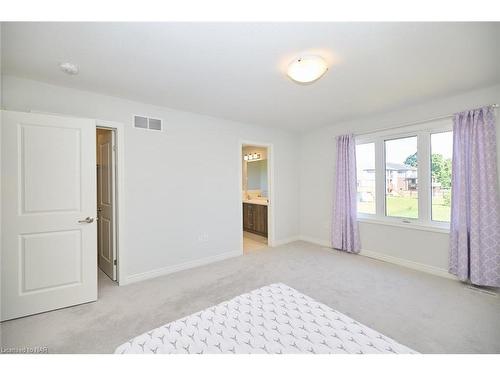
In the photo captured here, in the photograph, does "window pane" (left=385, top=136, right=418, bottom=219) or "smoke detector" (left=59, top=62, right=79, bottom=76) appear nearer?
"smoke detector" (left=59, top=62, right=79, bottom=76)

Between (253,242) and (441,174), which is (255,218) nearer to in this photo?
(253,242)

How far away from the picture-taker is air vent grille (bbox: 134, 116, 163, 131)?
293 cm

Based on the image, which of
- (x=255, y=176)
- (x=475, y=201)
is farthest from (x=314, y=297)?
(x=255, y=176)

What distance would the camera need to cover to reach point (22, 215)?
2.08 metres

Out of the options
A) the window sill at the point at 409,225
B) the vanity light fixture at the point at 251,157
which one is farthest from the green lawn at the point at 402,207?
the vanity light fixture at the point at 251,157

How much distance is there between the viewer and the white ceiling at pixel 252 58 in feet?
5.20

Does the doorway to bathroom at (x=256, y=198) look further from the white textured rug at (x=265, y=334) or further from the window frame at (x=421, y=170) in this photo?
the white textured rug at (x=265, y=334)

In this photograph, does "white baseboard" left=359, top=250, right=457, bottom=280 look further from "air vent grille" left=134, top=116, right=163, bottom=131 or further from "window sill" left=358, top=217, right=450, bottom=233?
"air vent grille" left=134, top=116, right=163, bottom=131

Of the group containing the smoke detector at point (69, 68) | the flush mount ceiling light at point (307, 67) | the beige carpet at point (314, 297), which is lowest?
the beige carpet at point (314, 297)

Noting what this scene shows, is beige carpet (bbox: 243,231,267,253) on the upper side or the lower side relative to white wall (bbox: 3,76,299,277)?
A: lower

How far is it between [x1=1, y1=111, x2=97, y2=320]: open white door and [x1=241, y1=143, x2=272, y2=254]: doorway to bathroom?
2.62m

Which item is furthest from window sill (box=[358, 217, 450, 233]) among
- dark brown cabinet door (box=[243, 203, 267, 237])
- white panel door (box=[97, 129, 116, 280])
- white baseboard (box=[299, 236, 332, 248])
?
white panel door (box=[97, 129, 116, 280])

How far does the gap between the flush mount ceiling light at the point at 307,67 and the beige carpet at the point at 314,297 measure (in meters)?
2.32
